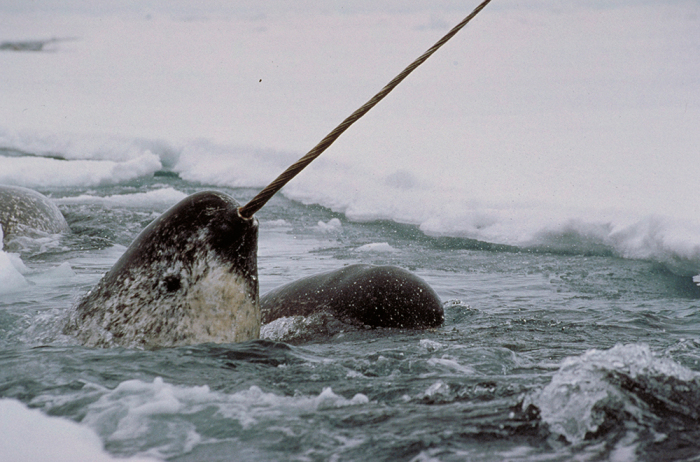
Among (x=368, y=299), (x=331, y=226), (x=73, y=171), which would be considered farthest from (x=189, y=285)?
(x=73, y=171)

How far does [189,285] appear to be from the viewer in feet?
10.1

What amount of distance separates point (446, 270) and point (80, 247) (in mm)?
3384

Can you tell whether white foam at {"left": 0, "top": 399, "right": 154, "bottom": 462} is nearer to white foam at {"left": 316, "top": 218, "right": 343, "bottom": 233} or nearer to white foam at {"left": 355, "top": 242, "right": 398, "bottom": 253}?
white foam at {"left": 355, "top": 242, "right": 398, "bottom": 253}

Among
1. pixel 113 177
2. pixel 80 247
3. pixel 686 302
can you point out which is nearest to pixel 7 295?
pixel 80 247

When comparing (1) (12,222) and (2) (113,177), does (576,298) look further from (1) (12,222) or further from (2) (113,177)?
(2) (113,177)

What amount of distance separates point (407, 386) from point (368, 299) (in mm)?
1402

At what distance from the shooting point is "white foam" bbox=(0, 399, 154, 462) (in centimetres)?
205

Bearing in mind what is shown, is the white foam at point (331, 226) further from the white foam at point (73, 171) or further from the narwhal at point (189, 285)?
the narwhal at point (189, 285)

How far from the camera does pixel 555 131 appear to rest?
411 inches

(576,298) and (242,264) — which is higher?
(242,264)

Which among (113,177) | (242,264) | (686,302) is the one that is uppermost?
(113,177)

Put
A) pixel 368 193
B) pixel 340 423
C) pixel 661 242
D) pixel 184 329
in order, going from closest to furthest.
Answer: pixel 340 423
pixel 184 329
pixel 661 242
pixel 368 193

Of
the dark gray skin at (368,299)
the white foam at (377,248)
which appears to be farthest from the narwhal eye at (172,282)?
the white foam at (377,248)

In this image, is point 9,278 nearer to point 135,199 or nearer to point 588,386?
point 588,386
